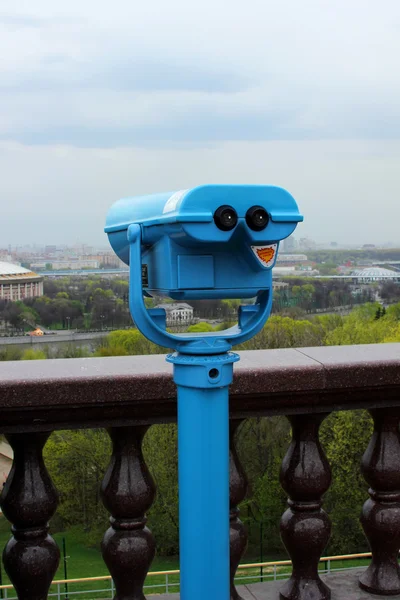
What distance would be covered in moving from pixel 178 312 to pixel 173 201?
1.39 feet

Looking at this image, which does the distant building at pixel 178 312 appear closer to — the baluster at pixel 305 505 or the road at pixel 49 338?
the baluster at pixel 305 505

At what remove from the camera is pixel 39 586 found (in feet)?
8.07

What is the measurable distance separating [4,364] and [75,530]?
1041 inches

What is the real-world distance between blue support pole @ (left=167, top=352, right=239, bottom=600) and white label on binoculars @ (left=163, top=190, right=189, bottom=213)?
40 cm

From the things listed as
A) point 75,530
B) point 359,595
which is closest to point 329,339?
point 75,530

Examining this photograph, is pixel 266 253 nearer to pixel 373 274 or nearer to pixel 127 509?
pixel 127 509

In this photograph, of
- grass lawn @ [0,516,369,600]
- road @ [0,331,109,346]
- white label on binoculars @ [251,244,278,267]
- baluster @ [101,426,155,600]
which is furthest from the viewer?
road @ [0,331,109,346]

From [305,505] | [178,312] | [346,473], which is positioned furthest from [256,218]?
[346,473]

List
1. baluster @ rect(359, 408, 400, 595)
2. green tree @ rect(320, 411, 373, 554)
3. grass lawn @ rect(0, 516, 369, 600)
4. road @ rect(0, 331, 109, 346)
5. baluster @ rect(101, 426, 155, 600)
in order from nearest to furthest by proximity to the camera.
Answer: baluster @ rect(101, 426, 155, 600)
baluster @ rect(359, 408, 400, 595)
green tree @ rect(320, 411, 373, 554)
grass lawn @ rect(0, 516, 369, 600)
road @ rect(0, 331, 109, 346)

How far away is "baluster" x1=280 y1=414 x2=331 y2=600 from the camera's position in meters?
2.69

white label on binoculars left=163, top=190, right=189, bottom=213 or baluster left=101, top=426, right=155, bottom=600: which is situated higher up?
white label on binoculars left=163, top=190, right=189, bottom=213

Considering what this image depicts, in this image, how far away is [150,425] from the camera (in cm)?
254

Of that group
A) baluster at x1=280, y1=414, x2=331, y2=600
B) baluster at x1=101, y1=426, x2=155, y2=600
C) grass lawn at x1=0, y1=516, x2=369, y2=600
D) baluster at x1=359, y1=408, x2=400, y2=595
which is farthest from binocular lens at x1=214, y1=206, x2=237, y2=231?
grass lawn at x1=0, y1=516, x2=369, y2=600

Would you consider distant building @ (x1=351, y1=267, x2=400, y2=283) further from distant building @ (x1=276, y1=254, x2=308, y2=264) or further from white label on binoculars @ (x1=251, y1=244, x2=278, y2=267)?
white label on binoculars @ (x1=251, y1=244, x2=278, y2=267)
